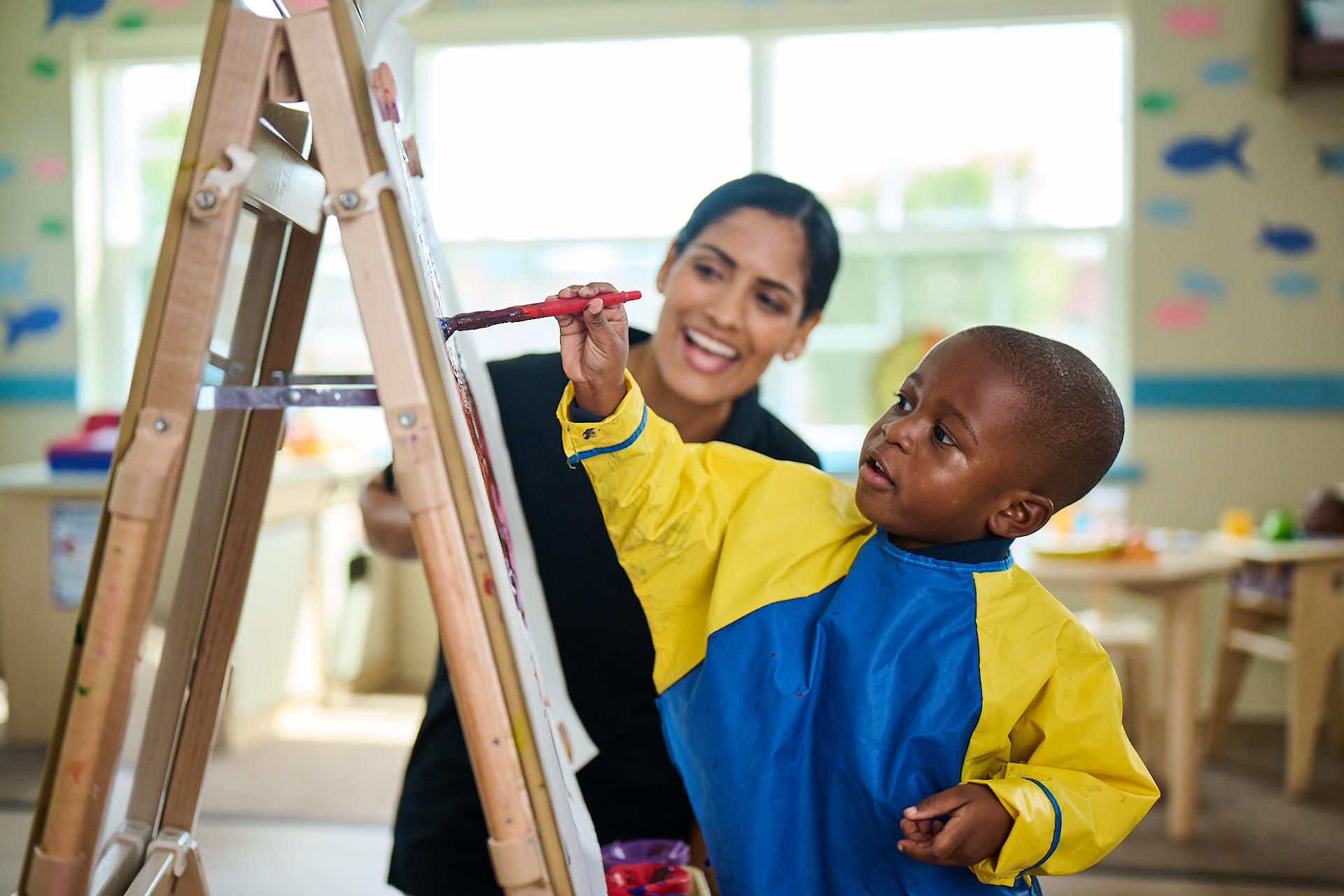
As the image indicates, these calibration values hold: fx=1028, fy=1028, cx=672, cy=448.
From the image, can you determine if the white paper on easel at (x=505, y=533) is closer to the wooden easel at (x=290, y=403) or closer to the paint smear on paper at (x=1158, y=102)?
the wooden easel at (x=290, y=403)

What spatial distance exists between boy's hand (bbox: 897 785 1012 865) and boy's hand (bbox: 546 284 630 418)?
43 centimetres

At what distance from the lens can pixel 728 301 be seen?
1.30m

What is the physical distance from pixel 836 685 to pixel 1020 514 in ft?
0.82

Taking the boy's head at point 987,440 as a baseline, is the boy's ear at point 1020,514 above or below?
below

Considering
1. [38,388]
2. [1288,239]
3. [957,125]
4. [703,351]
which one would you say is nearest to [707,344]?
[703,351]

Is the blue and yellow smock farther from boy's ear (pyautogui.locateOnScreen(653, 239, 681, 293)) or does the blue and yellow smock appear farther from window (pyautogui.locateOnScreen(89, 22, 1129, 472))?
window (pyautogui.locateOnScreen(89, 22, 1129, 472))

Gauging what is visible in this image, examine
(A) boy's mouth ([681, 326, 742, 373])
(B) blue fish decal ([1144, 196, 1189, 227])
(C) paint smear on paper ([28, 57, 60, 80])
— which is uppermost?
(C) paint smear on paper ([28, 57, 60, 80])

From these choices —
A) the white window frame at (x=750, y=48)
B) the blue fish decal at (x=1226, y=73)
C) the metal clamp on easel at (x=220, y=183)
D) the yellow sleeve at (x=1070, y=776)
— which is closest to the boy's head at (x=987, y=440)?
the yellow sleeve at (x=1070, y=776)

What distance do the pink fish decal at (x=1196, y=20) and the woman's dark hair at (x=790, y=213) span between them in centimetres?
320

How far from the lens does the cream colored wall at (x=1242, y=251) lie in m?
3.81

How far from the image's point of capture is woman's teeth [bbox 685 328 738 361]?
1305 mm

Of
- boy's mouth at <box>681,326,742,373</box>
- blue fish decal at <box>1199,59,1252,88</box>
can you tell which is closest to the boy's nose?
boy's mouth at <box>681,326,742,373</box>

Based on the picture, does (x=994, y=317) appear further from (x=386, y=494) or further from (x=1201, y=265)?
(x=386, y=494)

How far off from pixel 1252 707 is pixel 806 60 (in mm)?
3053
